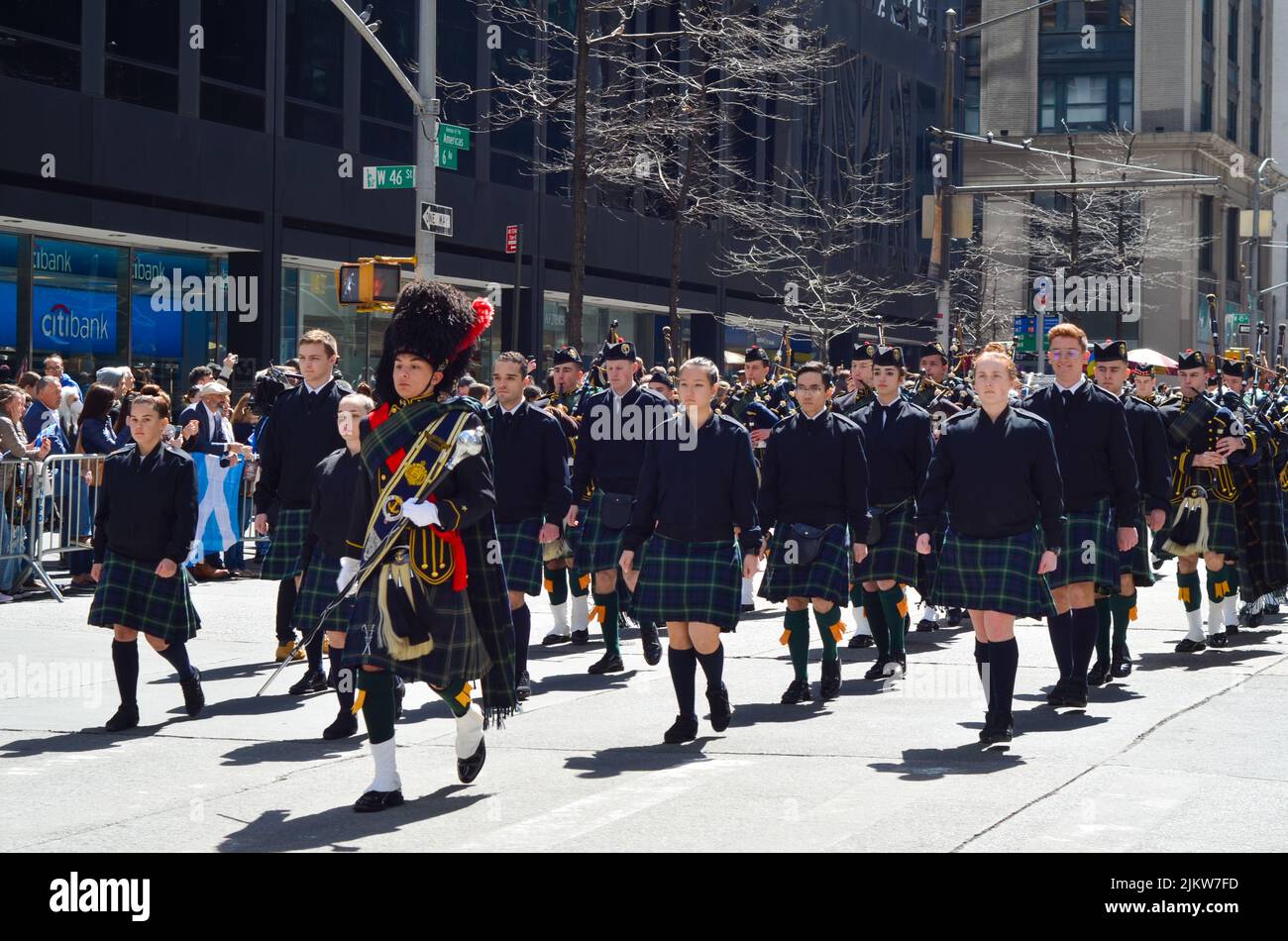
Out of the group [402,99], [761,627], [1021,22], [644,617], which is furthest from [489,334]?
[1021,22]

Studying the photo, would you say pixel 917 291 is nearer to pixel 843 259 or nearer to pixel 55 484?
pixel 843 259

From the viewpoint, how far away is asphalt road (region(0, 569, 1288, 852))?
635 centimetres

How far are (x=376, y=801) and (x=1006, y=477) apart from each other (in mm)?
3538

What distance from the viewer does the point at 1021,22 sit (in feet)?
232

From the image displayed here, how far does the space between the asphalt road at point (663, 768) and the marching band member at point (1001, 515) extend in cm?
67

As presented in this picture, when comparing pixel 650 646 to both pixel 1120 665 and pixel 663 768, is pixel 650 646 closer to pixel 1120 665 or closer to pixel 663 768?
pixel 1120 665

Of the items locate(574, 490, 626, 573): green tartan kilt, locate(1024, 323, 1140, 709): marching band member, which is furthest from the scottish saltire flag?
locate(1024, 323, 1140, 709): marching band member

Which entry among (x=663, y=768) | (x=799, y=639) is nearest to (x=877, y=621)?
(x=799, y=639)

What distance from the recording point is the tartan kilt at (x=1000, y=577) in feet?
27.5

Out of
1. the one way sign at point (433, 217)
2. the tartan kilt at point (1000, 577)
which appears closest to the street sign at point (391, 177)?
the one way sign at point (433, 217)

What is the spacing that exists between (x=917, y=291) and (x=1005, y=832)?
1660 inches

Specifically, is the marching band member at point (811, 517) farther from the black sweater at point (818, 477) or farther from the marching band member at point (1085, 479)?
the marching band member at point (1085, 479)

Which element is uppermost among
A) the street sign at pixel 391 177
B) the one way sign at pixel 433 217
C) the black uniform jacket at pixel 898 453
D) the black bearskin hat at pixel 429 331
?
the street sign at pixel 391 177

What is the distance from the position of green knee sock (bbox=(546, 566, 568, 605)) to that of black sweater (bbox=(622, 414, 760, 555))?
385 centimetres
